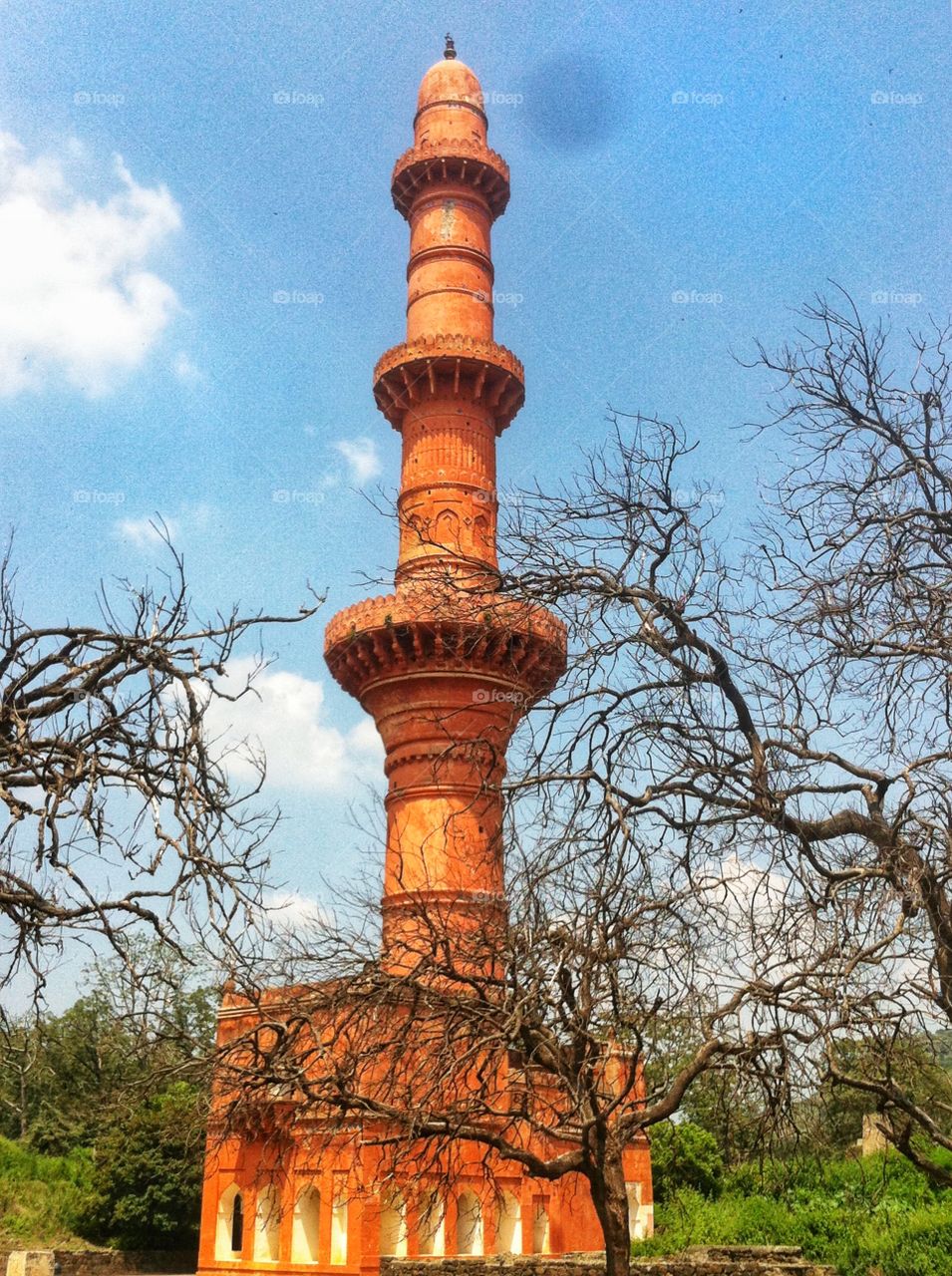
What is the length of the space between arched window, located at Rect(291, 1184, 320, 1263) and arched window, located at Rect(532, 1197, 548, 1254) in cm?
305

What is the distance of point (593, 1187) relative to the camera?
32.3 ft

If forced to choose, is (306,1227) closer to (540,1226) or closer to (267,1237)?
(267,1237)

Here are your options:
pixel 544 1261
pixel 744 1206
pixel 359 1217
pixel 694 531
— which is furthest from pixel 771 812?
pixel 744 1206

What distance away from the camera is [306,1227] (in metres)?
17.0

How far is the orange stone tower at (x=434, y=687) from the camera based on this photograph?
52.4 feet

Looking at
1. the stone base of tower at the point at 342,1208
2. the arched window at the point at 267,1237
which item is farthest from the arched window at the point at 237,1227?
the arched window at the point at 267,1237

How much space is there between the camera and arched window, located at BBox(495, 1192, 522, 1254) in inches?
665

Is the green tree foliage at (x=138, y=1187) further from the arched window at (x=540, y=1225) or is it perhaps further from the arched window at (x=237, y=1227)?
the arched window at (x=540, y=1225)

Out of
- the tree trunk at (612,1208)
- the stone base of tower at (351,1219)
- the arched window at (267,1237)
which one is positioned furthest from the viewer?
the arched window at (267,1237)

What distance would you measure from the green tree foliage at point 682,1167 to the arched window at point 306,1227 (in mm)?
8705

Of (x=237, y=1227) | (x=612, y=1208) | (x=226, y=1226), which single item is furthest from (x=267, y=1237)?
(x=612, y=1208)

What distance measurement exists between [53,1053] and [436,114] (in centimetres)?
2841

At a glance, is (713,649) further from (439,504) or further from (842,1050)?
(439,504)

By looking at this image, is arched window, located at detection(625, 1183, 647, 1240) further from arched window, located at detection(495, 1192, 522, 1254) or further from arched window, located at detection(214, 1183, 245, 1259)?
arched window, located at detection(214, 1183, 245, 1259)
